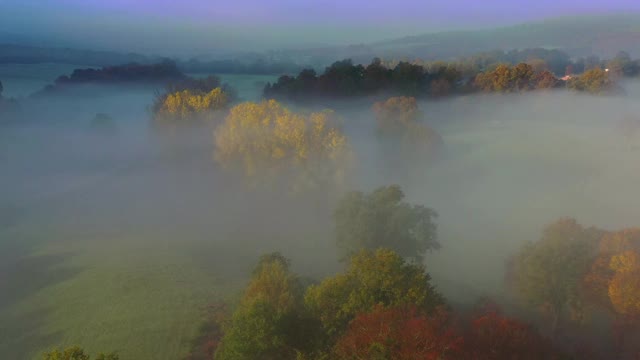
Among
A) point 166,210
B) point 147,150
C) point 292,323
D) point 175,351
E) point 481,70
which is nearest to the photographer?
point 292,323

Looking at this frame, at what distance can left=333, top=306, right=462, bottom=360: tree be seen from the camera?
2219 centimetres

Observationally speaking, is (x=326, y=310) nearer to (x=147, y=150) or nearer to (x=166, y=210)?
(x=166, y=210)

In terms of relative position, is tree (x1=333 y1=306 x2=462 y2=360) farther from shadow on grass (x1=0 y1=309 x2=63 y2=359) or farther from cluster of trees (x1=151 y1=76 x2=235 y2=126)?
cluster of trees (x1=151 y1=76 x2=235 y2=126)

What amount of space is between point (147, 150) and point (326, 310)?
194 ft

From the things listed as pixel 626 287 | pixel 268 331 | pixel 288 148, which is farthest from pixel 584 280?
pixel 288 148

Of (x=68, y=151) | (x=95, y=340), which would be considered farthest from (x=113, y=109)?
(x=95, y=340)

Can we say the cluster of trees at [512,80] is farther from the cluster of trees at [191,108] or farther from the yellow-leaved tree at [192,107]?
the yellow-leaved tree at [192,107]

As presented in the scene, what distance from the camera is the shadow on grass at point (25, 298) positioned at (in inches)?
1372

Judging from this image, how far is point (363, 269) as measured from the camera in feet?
99.6

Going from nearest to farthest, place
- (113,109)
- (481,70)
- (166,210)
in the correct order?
1. (166,210)
2. (113,109)
3. (481,70)

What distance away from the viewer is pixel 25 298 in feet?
136

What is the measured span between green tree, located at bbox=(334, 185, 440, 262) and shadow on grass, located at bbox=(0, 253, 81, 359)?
67.8 ft

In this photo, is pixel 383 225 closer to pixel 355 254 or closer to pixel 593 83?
pixel 355 254

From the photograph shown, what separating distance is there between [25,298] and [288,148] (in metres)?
28.0
